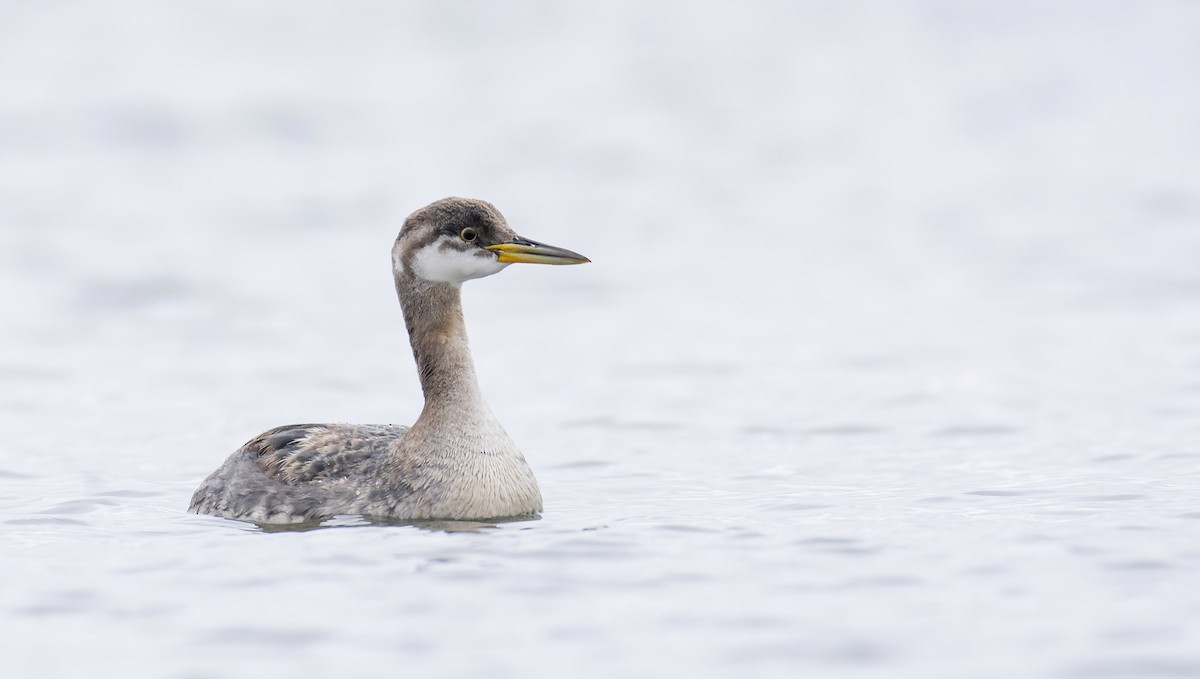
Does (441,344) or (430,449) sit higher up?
(441,344)

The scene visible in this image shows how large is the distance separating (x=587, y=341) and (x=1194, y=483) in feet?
27.8

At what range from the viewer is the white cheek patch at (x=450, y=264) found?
426 inches

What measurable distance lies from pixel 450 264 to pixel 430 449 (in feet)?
3.80

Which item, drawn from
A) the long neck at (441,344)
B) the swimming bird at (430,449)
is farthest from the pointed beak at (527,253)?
the long neck at (441,344)

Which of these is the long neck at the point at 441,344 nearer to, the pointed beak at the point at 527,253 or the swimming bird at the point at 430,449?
the swimming bird at the point at 430,449

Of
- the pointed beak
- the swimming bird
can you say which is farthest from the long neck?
the pointed beak

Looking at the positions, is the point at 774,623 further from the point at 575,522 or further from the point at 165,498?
the point at 165,498

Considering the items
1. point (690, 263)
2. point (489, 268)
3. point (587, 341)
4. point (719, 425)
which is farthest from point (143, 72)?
point (489, 268)

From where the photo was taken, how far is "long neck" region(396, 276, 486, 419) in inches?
436

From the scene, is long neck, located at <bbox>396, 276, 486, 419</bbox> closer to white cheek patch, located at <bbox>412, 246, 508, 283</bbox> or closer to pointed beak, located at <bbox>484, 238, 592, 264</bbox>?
white cheek patch, located at <bbox>412, 246, 508, 283</bbox>

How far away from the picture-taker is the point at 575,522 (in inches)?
412

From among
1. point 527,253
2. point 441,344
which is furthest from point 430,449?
point 527,253

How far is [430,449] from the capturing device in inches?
426

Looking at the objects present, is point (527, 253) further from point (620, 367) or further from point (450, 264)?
point (620, 367)
